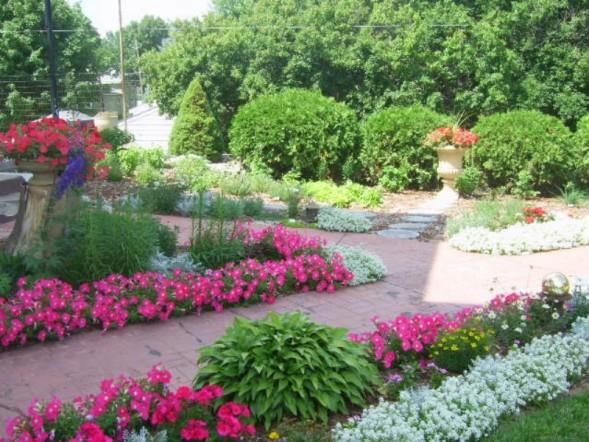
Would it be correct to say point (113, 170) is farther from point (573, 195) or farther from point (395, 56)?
point (573, 195)

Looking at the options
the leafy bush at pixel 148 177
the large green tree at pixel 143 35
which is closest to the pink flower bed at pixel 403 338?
the leafy bush at pixel 148 177

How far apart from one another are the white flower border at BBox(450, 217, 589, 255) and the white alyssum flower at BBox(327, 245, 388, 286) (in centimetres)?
150

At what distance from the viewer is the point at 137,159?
11.5m

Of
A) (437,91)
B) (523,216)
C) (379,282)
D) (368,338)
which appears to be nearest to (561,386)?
(368,338)

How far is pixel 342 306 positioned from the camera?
471 centimetres

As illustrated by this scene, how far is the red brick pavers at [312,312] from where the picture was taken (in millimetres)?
3418

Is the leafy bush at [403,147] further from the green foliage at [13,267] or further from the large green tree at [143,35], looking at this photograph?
the large green tree at [143,35]

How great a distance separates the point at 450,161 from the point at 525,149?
4.05ft

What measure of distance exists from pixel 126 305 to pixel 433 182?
7957mm

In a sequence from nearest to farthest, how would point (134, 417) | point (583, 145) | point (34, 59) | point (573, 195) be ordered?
point (134, 417) → point (573, 195) → point (583, 145) → point (34, 59)

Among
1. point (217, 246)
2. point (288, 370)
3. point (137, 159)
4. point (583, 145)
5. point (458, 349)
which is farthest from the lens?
point (137, 159)

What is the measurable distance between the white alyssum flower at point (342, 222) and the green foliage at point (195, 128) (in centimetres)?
697

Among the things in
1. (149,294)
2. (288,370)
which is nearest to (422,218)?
(149,294)

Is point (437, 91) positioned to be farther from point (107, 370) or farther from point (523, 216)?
point (107, 370)
